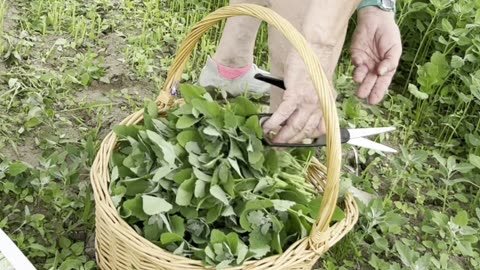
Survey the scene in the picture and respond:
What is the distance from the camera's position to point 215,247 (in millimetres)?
1349

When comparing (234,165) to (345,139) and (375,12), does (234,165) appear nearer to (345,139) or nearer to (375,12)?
(345,139)

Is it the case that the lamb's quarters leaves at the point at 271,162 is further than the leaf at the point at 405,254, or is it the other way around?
the leaf at the point at 405,254

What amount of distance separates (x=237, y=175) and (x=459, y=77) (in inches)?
44.8

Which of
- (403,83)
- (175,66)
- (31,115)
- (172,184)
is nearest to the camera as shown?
(172,184)

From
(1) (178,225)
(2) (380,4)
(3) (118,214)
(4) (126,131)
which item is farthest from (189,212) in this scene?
(2) (380,4)

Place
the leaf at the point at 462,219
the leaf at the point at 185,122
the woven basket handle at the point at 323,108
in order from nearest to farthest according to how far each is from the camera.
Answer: the woven basket handle at the point at 323,108 < the leaf at the point at 185,122 < the leaf at the point at 462,219

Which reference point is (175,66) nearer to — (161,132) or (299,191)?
(161,132)

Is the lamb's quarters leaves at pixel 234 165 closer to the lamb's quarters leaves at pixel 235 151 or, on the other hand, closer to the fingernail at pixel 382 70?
the lamb's quarters leaves at pixel 235 151

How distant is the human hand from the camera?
163 cm

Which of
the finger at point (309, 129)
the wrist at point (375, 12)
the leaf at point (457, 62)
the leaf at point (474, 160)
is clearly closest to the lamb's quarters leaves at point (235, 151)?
the finger at point (309, 129)

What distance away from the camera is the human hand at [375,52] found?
1633mm

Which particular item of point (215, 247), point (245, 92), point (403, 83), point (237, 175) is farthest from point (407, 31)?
point (215, 247)

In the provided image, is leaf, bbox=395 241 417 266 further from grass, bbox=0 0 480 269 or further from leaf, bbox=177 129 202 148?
leaf, bbox=177 129 202 148

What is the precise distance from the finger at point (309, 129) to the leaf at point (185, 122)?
21 centimetres
